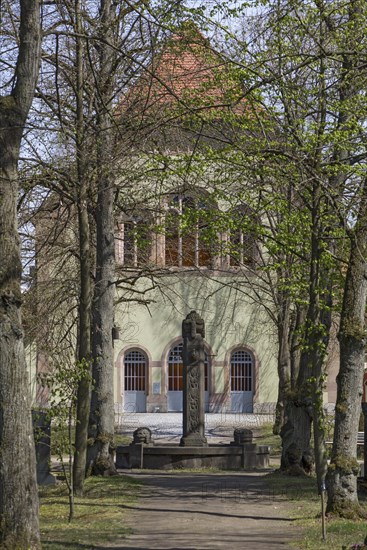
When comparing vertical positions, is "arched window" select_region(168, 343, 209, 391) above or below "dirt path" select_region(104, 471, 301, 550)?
above

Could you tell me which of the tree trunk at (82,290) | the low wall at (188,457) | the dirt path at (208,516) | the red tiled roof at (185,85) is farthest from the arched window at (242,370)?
the tree trunk at (82,290)

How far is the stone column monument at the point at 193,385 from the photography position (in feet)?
84.9

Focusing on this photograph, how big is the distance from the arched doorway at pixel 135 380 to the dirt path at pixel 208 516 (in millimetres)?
25189

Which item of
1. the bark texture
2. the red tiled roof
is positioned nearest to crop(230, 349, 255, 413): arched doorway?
the red tiled roof

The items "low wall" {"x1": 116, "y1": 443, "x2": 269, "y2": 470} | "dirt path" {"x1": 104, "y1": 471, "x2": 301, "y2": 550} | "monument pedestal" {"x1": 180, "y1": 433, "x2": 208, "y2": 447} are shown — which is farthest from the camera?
"monument pedestal" {"x1": 180, "y1": 433, "x2": 208, "y2": 447}

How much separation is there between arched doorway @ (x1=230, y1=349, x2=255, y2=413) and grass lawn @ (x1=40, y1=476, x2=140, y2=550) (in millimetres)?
26113

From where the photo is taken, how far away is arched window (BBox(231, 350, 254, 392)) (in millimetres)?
46969

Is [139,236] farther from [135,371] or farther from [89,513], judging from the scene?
[135,371]

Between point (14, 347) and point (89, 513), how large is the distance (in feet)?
16.7

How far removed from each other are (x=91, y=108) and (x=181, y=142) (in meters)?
3.25

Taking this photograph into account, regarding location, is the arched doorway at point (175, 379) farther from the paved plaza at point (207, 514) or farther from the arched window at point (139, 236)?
the paved plaza at point (207, 514)

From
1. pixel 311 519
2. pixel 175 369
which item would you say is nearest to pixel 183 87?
pixel 311 519

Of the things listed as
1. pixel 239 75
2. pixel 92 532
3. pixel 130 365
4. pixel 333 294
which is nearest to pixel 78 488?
pixel 92 532

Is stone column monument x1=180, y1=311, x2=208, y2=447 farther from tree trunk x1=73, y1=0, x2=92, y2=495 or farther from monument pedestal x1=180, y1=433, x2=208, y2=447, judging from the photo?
tree trunk x1=73, y1=0, x2=92, y2=495
